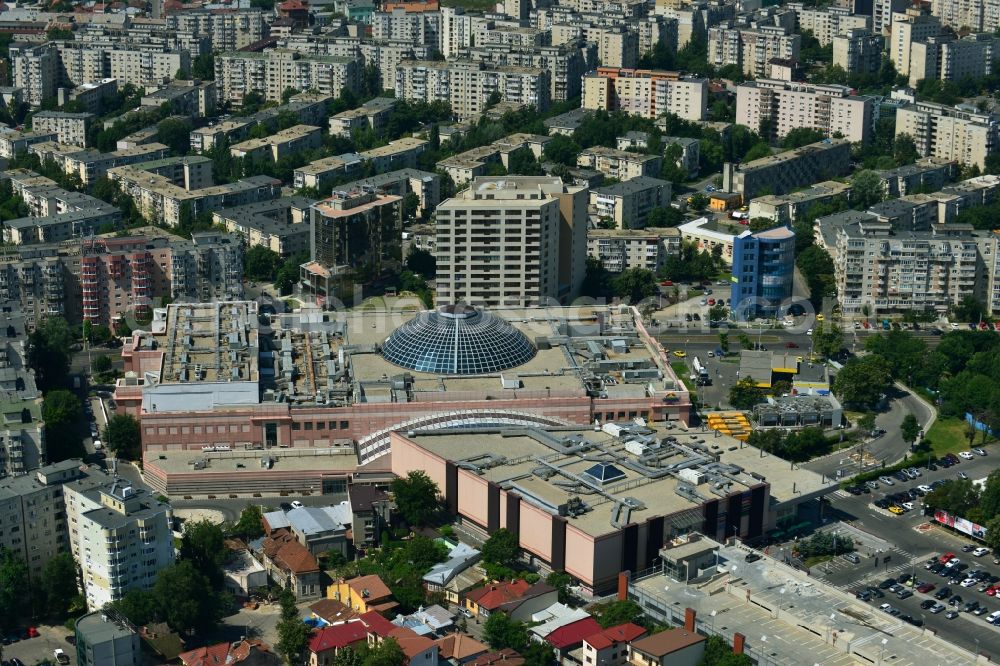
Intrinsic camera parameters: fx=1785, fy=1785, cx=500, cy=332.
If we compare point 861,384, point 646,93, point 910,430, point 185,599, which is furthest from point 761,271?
point 185,599

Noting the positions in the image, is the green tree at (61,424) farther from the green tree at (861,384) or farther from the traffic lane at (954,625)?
the green tree at (861,384)

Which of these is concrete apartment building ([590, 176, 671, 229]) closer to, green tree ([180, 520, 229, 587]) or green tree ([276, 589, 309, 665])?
green tree ([180, 520, 229, 587])

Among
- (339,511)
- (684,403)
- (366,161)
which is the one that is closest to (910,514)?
(684,403)

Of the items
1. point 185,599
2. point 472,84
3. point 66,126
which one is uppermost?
point 472,84

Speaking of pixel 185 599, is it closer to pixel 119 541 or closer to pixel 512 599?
pixel 119 541

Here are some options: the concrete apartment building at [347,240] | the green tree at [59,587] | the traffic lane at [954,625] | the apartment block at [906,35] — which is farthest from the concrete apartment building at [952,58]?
the green tree at [59,587]

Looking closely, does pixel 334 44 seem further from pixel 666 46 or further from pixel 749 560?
pixel 749 560
